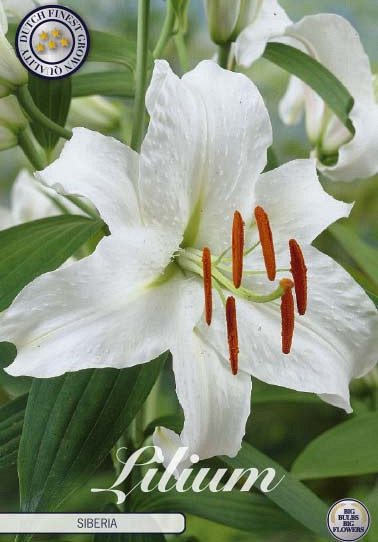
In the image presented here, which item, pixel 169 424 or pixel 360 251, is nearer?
pixel 169 424

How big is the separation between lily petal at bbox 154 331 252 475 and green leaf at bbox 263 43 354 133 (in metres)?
0.17

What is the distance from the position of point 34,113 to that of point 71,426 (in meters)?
0.16

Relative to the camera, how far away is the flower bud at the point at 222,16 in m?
0.44

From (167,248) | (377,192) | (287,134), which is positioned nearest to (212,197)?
(167,248)

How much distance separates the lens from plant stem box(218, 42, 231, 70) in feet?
1.50

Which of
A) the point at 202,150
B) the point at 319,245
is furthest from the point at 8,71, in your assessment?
the point at 319,245

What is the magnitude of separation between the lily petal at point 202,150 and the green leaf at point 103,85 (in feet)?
0.35

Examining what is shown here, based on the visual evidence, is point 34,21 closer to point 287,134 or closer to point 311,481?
point 287,134

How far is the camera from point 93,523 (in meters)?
0.46

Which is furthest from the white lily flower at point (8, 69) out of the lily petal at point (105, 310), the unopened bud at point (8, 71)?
the lily petal at point (105, 310)

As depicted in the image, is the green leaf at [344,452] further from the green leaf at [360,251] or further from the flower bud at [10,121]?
the flower bud at [10,121]

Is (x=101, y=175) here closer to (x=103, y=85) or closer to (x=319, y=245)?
(x=103, y=85)

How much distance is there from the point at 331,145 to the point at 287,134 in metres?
0.12

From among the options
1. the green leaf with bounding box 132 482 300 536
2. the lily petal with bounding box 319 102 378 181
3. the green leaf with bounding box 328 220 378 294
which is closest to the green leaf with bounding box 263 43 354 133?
the lily petal with bounding box 319 102 378 181
